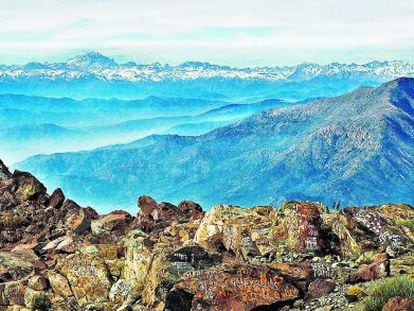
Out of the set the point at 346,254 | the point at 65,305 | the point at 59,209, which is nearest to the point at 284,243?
the point at 346,254

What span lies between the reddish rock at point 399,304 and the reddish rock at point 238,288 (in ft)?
21.6

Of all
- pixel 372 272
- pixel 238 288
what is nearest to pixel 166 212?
pixel 238 288

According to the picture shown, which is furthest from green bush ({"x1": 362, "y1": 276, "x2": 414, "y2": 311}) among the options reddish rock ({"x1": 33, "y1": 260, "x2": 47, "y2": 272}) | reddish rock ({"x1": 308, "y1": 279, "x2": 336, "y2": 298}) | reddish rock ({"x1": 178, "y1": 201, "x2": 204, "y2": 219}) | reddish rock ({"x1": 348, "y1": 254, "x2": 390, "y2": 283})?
reddish rock ({"x1": 178, "y1": 201, "x2": 204, "y2": 219})

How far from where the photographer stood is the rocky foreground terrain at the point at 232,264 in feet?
94.5

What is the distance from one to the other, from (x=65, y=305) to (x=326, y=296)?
15.3 metres

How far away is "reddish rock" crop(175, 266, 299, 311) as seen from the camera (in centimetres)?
2825

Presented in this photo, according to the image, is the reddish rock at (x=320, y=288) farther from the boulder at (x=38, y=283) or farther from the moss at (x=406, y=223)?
the boulder at (x=38, y=283)

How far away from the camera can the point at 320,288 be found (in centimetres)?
2900

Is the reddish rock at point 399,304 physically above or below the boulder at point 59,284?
above

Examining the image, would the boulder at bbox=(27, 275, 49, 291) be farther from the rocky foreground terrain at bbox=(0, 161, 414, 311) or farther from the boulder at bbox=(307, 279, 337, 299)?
the boulder at bbox=(307, 279, 337, 299)

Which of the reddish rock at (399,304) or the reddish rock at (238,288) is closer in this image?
the reddish rock at (399,304)

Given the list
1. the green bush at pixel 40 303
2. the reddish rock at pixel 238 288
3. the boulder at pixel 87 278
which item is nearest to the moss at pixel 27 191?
the boulder at pixel 87 278

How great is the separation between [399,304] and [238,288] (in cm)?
830

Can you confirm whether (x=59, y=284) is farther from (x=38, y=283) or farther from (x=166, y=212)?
(x=166, y=212)
